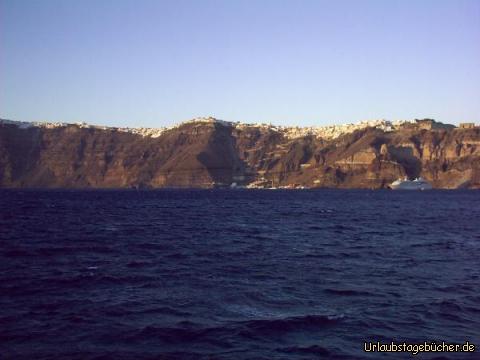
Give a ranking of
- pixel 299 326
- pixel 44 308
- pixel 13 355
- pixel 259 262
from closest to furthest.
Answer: pixel 13 355 < pixel 299 326 < pixel 44 308 < pixel 259 262

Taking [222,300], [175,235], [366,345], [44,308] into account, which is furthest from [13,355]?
[175,235]

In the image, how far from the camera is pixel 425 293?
984 inches

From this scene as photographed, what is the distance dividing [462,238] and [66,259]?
34146 mm

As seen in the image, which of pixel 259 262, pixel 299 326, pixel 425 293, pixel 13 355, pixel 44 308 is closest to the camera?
pixel 13 355

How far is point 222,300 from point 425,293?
9.62 metres

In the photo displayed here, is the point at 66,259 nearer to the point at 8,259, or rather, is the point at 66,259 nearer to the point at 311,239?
the point at 8,259

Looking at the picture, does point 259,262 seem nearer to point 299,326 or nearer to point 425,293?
point 425,293

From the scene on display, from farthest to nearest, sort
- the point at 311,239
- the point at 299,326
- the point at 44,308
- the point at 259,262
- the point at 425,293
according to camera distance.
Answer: the point at 311,239, the point at 259,262, the point at 425,293, the point at 44,308, the point at 299,326

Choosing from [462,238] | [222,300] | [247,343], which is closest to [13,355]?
[247,343]

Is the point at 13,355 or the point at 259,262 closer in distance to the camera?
the point at 13,355

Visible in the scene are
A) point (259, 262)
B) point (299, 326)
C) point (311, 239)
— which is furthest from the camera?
point (311, 239)

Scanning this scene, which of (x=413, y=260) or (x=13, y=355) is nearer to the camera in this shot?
(x=13, y=355)

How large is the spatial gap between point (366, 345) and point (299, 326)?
282cm

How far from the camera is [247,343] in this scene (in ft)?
58.3
